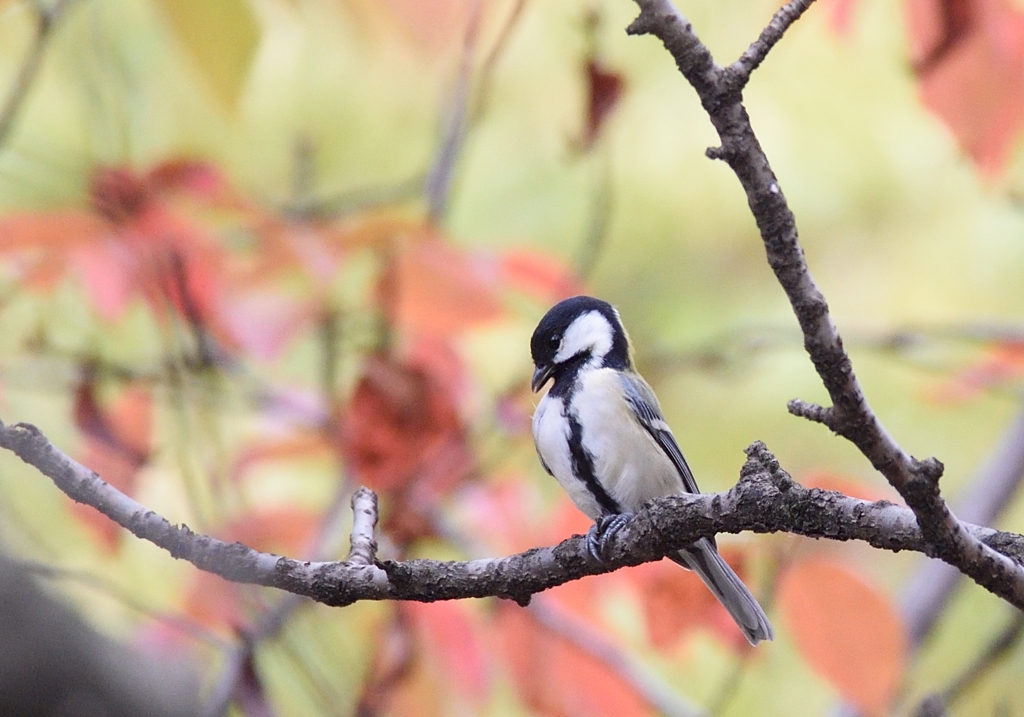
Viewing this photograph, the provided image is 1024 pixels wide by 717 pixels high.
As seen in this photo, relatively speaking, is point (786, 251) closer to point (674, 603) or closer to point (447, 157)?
point (674, 603)

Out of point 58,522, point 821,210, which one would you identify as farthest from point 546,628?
point 821,210

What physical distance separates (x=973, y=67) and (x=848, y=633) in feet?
3.79

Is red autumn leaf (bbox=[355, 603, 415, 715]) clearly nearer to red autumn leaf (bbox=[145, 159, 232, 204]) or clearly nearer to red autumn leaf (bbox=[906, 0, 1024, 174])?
red autumn leaf (bbox=[145, 159, 232, 204])

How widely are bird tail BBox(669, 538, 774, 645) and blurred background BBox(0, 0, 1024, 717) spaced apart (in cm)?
9

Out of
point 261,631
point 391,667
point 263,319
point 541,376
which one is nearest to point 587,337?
point 541,376

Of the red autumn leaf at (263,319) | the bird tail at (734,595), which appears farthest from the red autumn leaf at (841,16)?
the red autumn leaf at (263,319)

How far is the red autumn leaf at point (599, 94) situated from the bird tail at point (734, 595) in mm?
954

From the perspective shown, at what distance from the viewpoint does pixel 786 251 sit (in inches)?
38.5

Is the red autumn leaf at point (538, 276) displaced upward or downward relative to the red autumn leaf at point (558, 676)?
upward

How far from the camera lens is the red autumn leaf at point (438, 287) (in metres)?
2.26

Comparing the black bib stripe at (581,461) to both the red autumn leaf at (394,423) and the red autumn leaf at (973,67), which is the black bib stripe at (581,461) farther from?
the red autumn leaf at (973,67)

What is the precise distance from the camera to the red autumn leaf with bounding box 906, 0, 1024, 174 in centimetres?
192

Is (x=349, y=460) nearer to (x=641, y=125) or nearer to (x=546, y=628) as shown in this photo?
(x=546, y=628)

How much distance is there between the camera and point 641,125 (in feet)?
12.1
